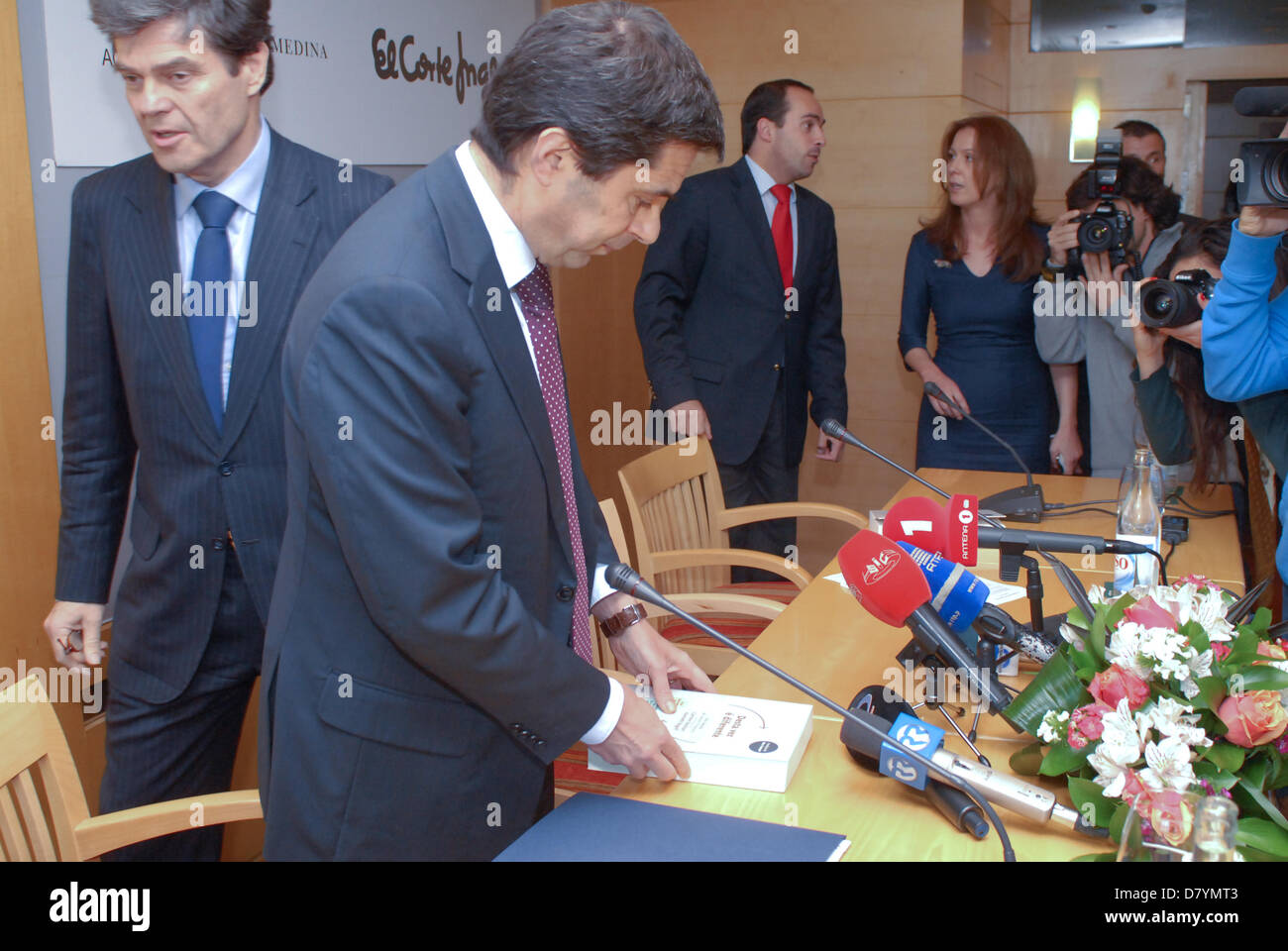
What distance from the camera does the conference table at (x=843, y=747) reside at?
4.01 feet

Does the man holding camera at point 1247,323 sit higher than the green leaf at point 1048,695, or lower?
higher

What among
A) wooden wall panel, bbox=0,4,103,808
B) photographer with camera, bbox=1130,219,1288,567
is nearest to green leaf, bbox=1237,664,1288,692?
photographer with camera, bbox=1130,219,1288,567

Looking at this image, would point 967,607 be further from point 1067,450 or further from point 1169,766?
point 1067,450

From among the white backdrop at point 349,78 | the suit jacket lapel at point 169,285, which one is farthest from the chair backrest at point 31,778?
the white backdrop at point 349,78

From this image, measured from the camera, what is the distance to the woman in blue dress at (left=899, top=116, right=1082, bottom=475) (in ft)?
11.4

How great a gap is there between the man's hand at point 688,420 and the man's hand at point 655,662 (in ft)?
5.86

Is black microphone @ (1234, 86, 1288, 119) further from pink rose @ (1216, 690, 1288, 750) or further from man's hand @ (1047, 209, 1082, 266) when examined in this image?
pink rose @ (1216, 690, 1288, 750)

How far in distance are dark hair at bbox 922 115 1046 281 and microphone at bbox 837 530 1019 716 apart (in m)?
2.32

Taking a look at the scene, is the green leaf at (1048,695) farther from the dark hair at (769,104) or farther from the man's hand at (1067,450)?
the dark hair at (769,104)

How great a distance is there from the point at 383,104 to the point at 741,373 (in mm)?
1352

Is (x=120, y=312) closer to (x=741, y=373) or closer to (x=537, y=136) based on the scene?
(x=537, y=136)

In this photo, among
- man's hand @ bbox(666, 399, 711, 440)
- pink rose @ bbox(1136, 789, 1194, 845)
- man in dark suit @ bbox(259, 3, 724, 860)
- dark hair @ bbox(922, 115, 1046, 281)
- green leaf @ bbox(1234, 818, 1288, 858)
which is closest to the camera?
pink rose @ bbox(1136, 789, 1194, 845)

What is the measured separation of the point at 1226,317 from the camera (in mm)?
2146
